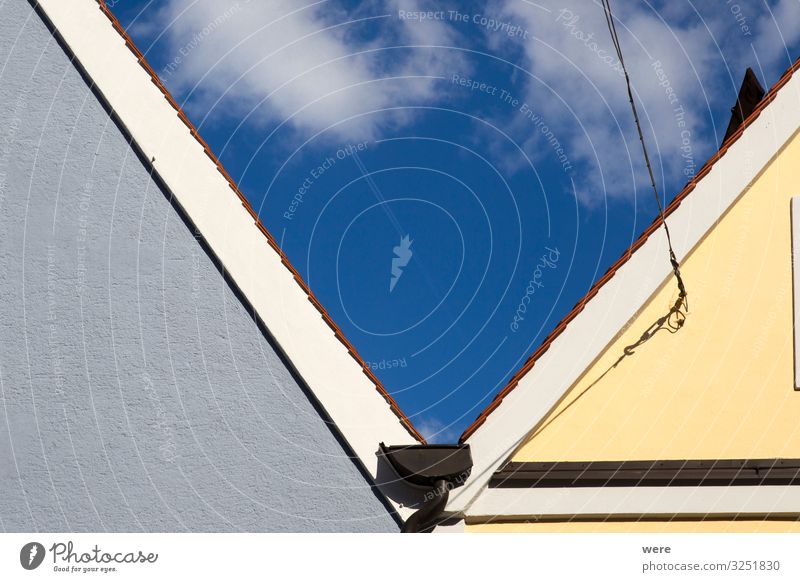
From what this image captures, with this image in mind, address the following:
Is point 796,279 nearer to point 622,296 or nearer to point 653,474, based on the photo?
point 622,296

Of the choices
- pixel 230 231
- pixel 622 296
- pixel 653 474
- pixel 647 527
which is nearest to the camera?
pixel 647 527

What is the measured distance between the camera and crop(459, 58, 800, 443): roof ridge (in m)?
8.46

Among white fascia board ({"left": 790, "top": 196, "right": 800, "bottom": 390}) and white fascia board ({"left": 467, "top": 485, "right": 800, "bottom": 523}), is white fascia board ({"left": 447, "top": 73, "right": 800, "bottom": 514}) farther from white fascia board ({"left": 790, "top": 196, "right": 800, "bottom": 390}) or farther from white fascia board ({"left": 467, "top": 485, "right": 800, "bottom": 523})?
white fascia board ({"left": 790, "top": 196, "right": 800, "bottom": 390})

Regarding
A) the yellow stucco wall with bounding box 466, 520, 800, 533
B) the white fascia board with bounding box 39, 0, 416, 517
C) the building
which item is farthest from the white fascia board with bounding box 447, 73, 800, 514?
the white fascia board with bounding box 39, 0, 416, 517

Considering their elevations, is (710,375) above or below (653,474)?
above

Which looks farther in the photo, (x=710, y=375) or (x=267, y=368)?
(x=710, y=375)

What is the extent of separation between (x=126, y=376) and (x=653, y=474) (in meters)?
3.60

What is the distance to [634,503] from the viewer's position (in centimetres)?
812

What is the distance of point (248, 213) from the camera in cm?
868

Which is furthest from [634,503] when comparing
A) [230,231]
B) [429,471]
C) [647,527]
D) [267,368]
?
[230,231]

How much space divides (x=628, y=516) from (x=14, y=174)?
16.0ft

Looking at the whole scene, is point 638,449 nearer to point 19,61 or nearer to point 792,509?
point 792,509

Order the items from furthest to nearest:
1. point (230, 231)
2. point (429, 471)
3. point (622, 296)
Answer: point (622, 296) < point (230, 231) < point (429, 471)

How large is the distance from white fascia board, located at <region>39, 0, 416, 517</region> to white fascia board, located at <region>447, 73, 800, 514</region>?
24.2 inches
